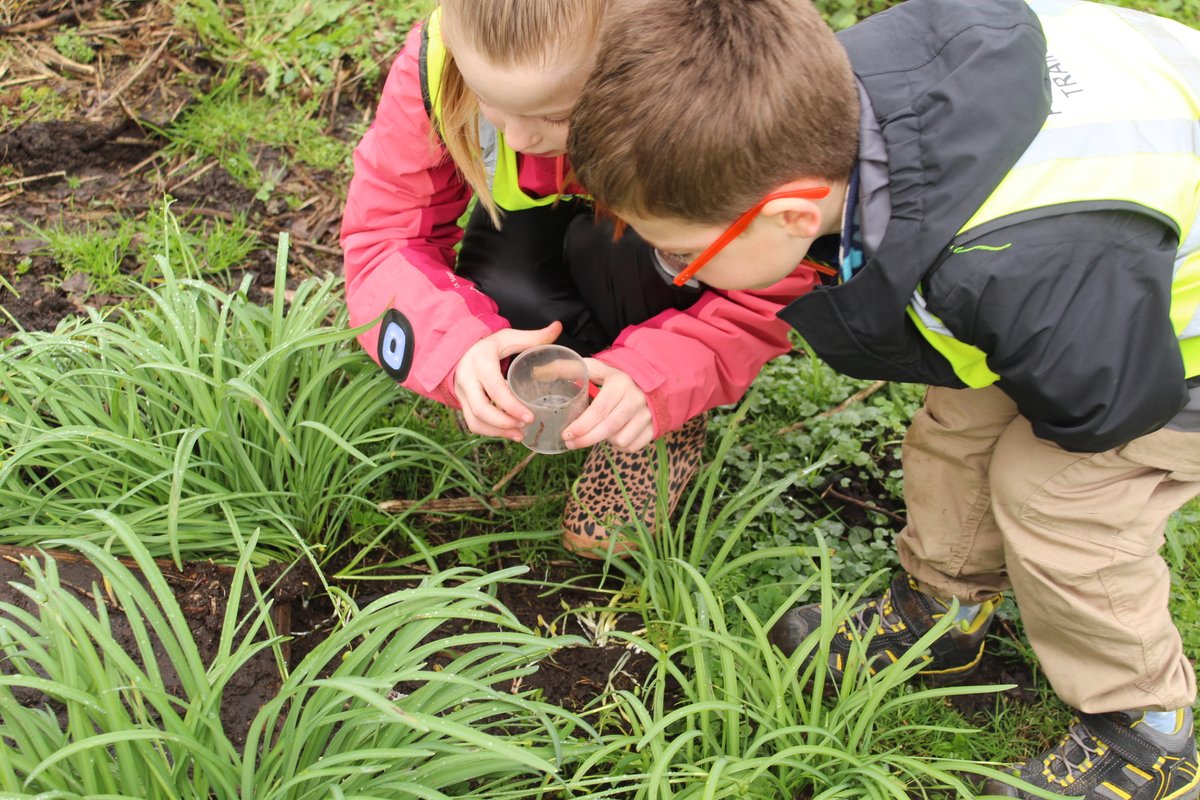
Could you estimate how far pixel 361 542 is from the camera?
7.14 feet

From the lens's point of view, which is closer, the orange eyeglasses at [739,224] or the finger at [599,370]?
the orange eyeglasses at [739,224]

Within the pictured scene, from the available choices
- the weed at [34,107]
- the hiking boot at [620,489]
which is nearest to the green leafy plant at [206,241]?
the weed at [34,107]

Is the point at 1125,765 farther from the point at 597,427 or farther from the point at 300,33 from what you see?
the point at 300,33

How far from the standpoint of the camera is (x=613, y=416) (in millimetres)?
1901

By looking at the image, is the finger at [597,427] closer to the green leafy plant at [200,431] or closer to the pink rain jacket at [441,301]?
the pink rain jacket at [441,301]

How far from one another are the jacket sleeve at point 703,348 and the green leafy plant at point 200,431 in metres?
0.45

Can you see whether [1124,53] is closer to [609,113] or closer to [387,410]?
[609,113]

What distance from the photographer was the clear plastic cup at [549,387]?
1.89m

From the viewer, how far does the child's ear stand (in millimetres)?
1450

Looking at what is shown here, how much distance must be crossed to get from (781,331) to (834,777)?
0.86 m

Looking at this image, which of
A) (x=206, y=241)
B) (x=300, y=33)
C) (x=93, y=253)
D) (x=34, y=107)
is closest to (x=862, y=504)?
(x=206, y=241)

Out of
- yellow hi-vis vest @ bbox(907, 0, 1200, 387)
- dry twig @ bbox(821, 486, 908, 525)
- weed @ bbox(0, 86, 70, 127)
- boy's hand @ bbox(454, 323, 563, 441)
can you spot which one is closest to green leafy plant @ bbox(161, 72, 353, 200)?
weed @ bbox(0, 86, 70, 127)

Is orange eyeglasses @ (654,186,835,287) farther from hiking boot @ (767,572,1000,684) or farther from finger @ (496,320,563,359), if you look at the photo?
hiking boot @ (767,572,1000,684)

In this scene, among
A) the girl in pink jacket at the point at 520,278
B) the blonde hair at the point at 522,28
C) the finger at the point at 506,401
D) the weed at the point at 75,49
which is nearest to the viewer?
the blonde hair at the point at 522,28
